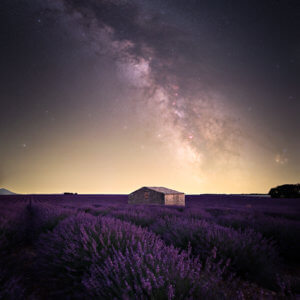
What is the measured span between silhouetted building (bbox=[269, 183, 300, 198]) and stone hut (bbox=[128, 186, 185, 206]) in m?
21.6

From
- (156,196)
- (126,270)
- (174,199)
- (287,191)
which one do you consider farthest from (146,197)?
(287,191)

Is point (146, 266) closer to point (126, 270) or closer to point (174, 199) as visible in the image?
point (126, 270)

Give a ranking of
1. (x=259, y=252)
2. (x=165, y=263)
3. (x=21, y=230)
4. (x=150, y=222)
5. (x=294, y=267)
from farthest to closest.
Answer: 1. (x=150, y=222)
2. (x=21, y=230)
3. (x=294, y=267)
4. (x=259, y=252)
5. (x=165, y=263)

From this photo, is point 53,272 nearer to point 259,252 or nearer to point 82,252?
point 82,252

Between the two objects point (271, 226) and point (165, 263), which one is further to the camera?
point (271, 226)

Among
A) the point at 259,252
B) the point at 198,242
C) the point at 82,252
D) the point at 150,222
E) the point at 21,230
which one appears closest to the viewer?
the point at 82,252

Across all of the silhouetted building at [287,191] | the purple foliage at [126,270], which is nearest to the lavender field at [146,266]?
the purple foliage at [126,270]

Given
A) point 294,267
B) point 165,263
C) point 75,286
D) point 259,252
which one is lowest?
point 294,267

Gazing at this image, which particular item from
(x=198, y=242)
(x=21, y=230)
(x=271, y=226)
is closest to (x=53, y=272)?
Result: (x=198, y=242)

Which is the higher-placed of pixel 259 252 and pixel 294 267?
pixel 259 252

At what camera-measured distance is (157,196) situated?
21.6 m

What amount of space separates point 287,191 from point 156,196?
1013 inches

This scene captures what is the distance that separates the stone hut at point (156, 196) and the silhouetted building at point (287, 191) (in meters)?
21.6

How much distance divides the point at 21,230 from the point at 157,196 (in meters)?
17.3
